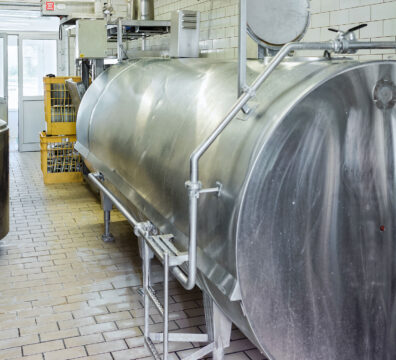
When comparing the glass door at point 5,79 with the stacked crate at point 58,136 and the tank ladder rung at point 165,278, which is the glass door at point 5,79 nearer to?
the stacked crate at point 58,136

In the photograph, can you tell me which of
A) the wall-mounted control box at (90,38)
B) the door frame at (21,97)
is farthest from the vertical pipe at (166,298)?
the door frame at (21,97)

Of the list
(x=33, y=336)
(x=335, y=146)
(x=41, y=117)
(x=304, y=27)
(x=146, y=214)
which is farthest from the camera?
(x=41, y=117)

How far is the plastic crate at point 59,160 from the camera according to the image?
7.33 metres

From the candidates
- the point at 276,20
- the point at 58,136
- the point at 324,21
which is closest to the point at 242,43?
the point at 276,20

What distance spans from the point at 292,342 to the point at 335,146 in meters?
0.71

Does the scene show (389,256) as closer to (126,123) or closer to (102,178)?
(126,123)

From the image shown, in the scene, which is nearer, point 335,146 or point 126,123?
point 335,146

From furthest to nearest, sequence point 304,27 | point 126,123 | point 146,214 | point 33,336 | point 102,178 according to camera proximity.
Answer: point 102,178
point 126,123
point 33,336
point 146,214
point 304,27

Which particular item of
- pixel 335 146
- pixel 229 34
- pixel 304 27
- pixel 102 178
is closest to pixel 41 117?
pixel 229 34

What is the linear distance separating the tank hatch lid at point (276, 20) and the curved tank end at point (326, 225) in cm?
75

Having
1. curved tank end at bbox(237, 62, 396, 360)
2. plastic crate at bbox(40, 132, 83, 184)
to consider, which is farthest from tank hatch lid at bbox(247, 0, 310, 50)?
plastic crate at bbox(40, 132, 83, 184)

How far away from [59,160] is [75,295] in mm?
3983

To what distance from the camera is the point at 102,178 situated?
401 cm

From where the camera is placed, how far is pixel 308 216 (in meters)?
1.98
